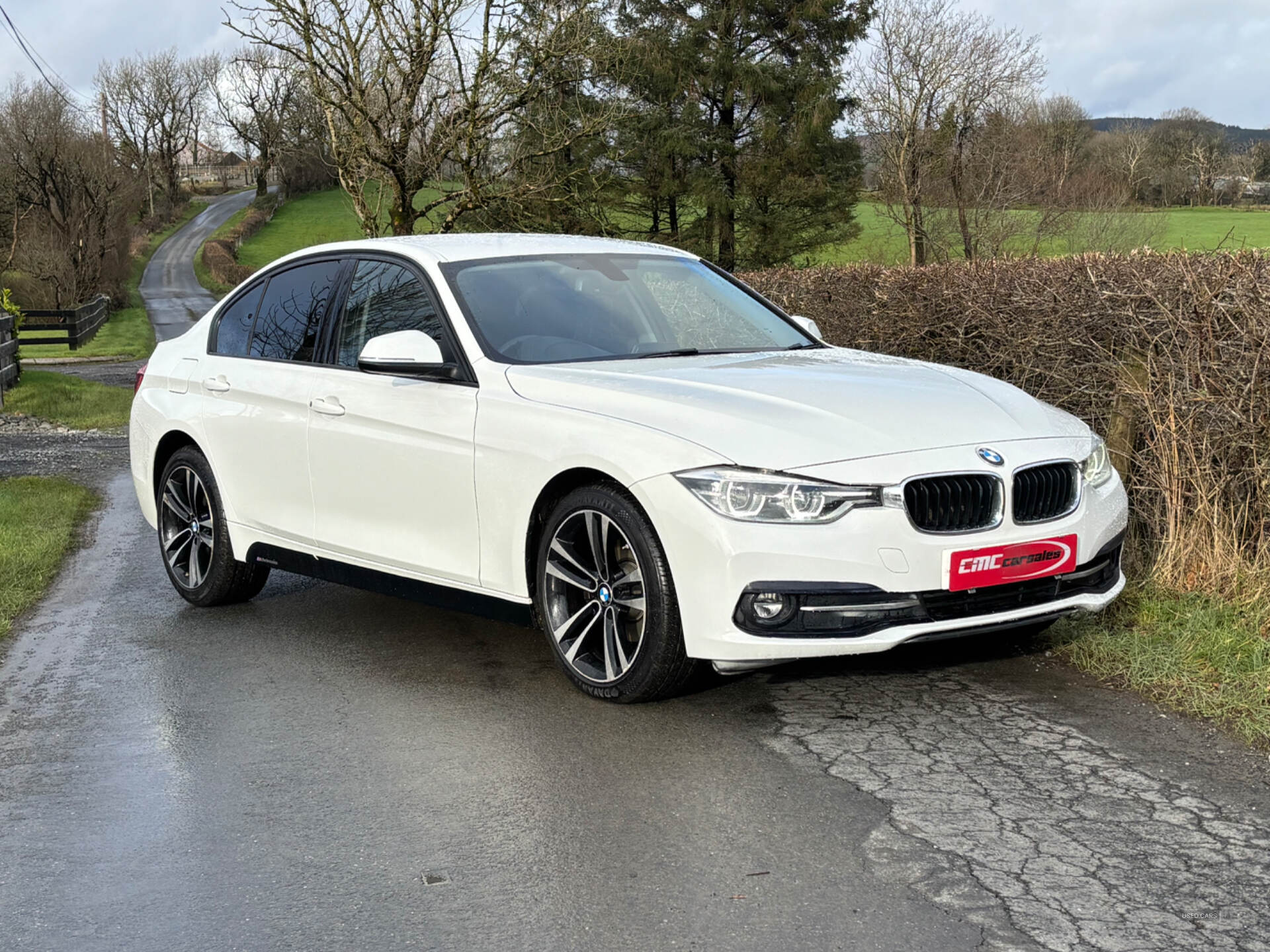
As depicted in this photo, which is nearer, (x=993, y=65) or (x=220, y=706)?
(x=220, y=706)

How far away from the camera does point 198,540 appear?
7.40 metres

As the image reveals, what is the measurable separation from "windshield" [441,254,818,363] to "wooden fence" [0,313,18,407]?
16.9m

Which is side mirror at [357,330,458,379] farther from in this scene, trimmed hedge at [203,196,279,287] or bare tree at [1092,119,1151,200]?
trimmed hedge at [203,196,279,287]

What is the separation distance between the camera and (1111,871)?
12.0 feet

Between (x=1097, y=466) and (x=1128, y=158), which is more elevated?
(x=1128, y=158)

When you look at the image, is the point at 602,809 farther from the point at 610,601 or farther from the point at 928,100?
the point at 928,100

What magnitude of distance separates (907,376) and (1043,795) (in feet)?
6.38

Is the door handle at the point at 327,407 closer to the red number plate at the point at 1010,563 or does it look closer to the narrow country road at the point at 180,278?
the red number plate at the point at 1010,563

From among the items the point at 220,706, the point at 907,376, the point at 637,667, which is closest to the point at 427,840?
the point at 637,667

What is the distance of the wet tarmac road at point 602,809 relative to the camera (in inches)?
136

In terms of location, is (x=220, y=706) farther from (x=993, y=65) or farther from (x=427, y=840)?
(x=993, y=65)

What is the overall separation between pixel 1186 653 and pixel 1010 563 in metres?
1.17

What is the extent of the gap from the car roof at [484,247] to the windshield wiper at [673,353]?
2.55 ft

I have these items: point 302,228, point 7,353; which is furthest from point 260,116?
point 7,353
